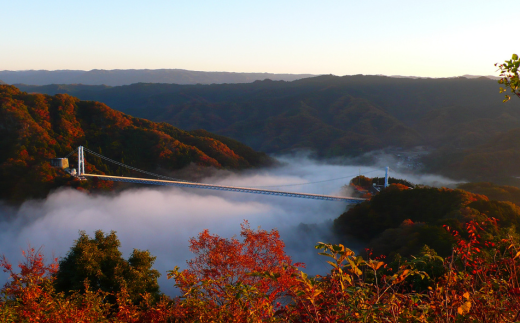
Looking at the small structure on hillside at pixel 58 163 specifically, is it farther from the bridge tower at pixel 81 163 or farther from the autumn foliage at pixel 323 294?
the autumn foliage at pixel 323 294

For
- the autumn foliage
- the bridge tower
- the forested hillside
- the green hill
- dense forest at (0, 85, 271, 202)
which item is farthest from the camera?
the forested hillside

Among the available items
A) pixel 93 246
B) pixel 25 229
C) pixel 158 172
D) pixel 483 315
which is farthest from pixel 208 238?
pixel 158 172

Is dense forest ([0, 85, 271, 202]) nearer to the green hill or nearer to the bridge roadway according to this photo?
the bridge roadway

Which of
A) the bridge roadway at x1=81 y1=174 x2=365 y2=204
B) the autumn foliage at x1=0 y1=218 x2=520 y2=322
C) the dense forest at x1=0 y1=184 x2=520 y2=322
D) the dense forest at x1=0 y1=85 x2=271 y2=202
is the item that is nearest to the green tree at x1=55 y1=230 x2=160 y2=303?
the dense forest at x1=0 y1=184 x2=520 y2=322

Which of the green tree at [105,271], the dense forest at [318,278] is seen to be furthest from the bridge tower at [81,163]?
the green tree at [105,271]

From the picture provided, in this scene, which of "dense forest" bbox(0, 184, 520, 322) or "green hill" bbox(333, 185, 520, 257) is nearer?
"dense forest" bbox(0, 184, 520, 322)

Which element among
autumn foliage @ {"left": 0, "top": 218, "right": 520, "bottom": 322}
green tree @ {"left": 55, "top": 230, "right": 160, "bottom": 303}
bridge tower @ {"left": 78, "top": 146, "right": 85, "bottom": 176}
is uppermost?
autumn foliage @ {"left": 0, "top": 218, "right": 520, "bottom": 322}
